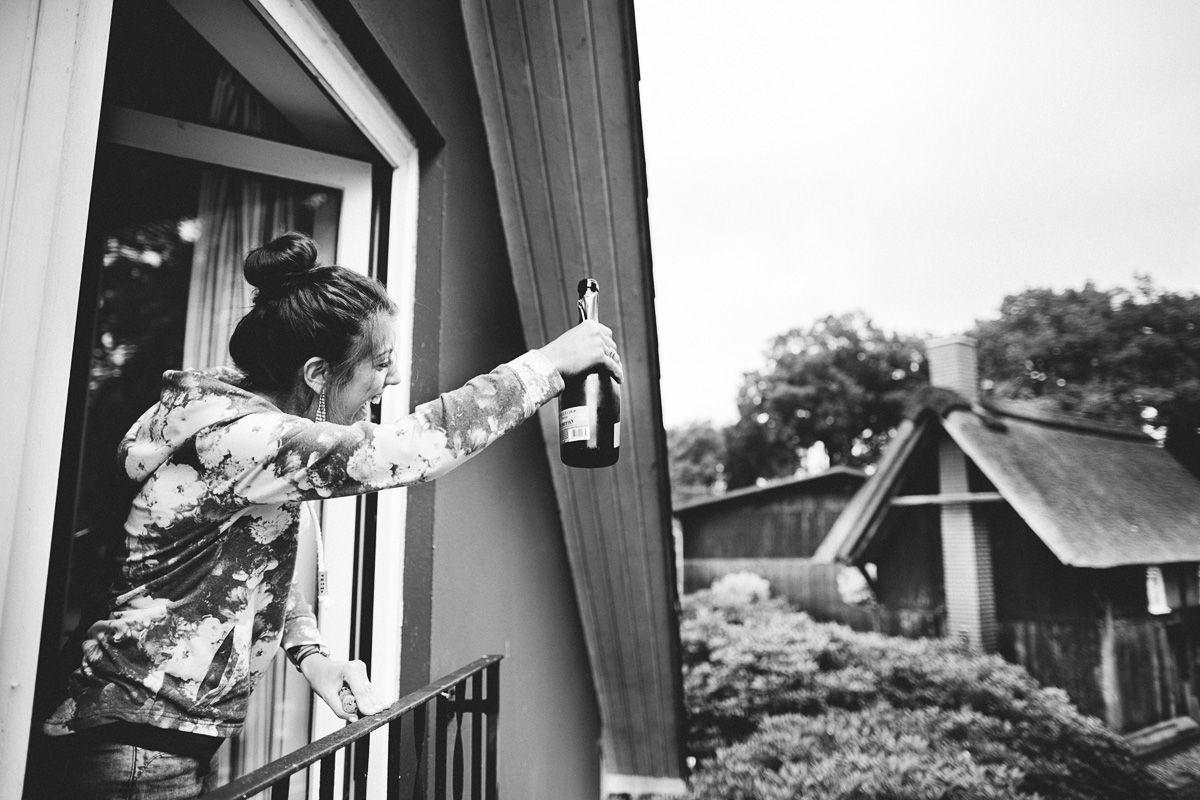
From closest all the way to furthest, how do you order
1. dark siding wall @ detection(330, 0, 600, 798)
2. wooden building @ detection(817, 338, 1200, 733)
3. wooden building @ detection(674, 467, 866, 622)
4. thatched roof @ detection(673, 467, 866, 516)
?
dark siding wall @ detection(330, 0, 600, 798), wooden building @ detection(817, 338, 1200, 733), wooden building @ detection(674, 467, 866, 622), thatched roof @ detection(673, 467, 866, 516)

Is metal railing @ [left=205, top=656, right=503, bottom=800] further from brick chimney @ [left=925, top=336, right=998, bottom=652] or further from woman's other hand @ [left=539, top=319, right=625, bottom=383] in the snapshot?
brick chimney @ [left=925, top=336, right=998, bottom=652]

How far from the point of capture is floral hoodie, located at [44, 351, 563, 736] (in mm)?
903

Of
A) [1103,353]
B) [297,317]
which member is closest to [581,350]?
[297,317]

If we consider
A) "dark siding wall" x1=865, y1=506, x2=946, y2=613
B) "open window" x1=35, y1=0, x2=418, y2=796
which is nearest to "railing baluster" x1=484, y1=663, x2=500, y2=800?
"open window" x1=35, y1=0, x2=418, y2=796

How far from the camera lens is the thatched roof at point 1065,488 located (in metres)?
10.7

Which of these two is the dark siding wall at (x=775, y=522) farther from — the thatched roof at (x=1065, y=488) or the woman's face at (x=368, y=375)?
the woman's face at (x=368, y=375)

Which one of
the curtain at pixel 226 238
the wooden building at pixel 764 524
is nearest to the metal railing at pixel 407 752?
the curtain at pixel 226 238

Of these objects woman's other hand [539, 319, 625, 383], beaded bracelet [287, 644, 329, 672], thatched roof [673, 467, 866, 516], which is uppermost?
thatched roof [673, 467, 866, 516]

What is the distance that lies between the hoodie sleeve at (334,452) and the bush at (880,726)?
744 cm

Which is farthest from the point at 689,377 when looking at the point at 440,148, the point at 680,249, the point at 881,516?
the point at 440,148

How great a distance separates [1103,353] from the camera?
1286 inches

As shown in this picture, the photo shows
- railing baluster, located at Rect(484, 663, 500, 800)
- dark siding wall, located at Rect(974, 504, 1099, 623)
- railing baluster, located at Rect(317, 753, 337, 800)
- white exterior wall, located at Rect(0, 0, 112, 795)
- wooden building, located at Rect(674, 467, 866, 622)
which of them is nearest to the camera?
white exterior wall, located at Rect(0, 0, 112, 795)

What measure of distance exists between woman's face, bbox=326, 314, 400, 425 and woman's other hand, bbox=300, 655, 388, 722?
0.47 meters

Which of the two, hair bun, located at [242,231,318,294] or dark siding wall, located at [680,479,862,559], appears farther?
dark siding wall, located at [680,479,862,559]
